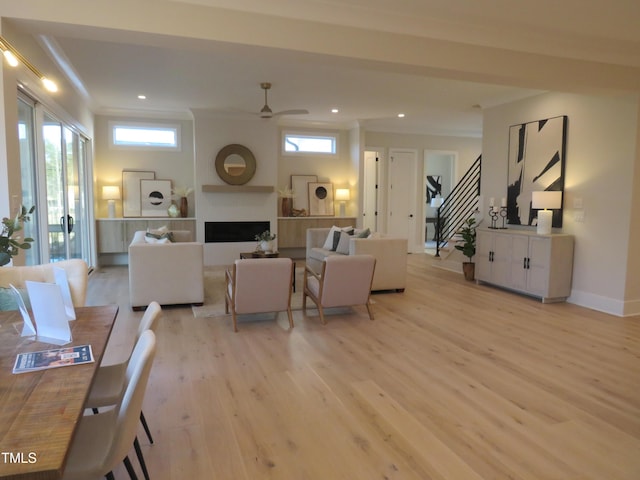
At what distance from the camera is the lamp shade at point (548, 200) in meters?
5.54

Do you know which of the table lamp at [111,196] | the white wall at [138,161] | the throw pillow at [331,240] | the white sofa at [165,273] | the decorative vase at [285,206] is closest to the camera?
the white sofa at [165,273]

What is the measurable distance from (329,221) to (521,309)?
4.73m

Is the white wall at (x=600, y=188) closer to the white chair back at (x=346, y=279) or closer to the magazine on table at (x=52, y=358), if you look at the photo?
the white chair back at (x=346, y=279)

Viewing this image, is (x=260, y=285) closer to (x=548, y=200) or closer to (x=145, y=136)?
(x=548, y=200)

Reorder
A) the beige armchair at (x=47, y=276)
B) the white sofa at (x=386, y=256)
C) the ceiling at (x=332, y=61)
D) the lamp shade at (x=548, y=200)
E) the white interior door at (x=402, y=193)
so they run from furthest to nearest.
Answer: the white interior door at (x=402, y=193)
the white sofa at (x=386, y=256)
the lamp shade at (x=548, y=200)
the ceiling at (x=332, y=61)
the beige armchair at (x=47, y=276)

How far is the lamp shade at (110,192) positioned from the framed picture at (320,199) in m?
3.86

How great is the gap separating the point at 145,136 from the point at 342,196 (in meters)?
4.25

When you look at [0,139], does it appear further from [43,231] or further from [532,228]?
[532,228]

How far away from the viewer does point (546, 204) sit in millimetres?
5570

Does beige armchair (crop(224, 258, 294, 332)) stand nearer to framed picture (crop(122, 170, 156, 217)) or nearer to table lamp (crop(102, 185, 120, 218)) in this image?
table lamp (crop(102, 185, 120, 218))

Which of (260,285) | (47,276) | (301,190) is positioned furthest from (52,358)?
(301,190)

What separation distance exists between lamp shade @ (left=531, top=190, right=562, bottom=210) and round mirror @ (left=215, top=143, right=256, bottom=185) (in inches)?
203

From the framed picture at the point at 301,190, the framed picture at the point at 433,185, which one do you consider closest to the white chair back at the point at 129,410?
the framed picture at the point at 301,190

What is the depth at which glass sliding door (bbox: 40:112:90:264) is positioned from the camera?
5023 millimetres
